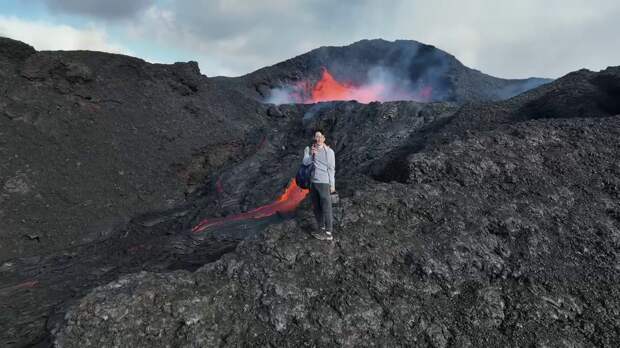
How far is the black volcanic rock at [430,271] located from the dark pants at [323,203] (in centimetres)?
33

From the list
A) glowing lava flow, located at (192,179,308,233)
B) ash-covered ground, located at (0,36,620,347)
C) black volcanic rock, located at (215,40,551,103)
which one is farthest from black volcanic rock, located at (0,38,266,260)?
black volcanic rock, located at (215,40,551,103)

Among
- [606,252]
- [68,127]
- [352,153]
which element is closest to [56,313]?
[606,252]

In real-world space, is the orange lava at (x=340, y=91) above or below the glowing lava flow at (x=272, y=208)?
above

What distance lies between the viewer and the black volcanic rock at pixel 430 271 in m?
5.21

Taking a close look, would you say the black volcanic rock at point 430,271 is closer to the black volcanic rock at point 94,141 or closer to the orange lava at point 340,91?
the black volcanic rock at point 94,141

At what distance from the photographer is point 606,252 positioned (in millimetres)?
6352

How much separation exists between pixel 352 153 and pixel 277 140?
630 centimetres

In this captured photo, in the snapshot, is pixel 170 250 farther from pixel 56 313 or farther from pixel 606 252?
pixel 606 252

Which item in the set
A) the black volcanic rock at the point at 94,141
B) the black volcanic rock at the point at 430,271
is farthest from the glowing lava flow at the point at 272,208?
the black volcanic rock at the point at 430,271

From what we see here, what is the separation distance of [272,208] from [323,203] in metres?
7.78

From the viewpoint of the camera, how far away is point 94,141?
732 inches

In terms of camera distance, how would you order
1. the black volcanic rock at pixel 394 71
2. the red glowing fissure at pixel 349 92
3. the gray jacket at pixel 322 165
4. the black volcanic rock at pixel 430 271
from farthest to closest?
the red glowing fissure at pixel 349 92 → the black volcanic rock at pixel 394 71 → the gray jacket at pixel 322 165 → the black volcanic rock at pixel 430 271

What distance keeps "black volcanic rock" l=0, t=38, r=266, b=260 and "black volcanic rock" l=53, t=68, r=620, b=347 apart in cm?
1094

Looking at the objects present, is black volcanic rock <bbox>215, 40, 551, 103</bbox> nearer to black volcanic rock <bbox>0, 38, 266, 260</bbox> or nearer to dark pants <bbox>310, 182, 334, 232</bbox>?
black volcanic rock <bbox>0, 38, 266, 260</bbox>
